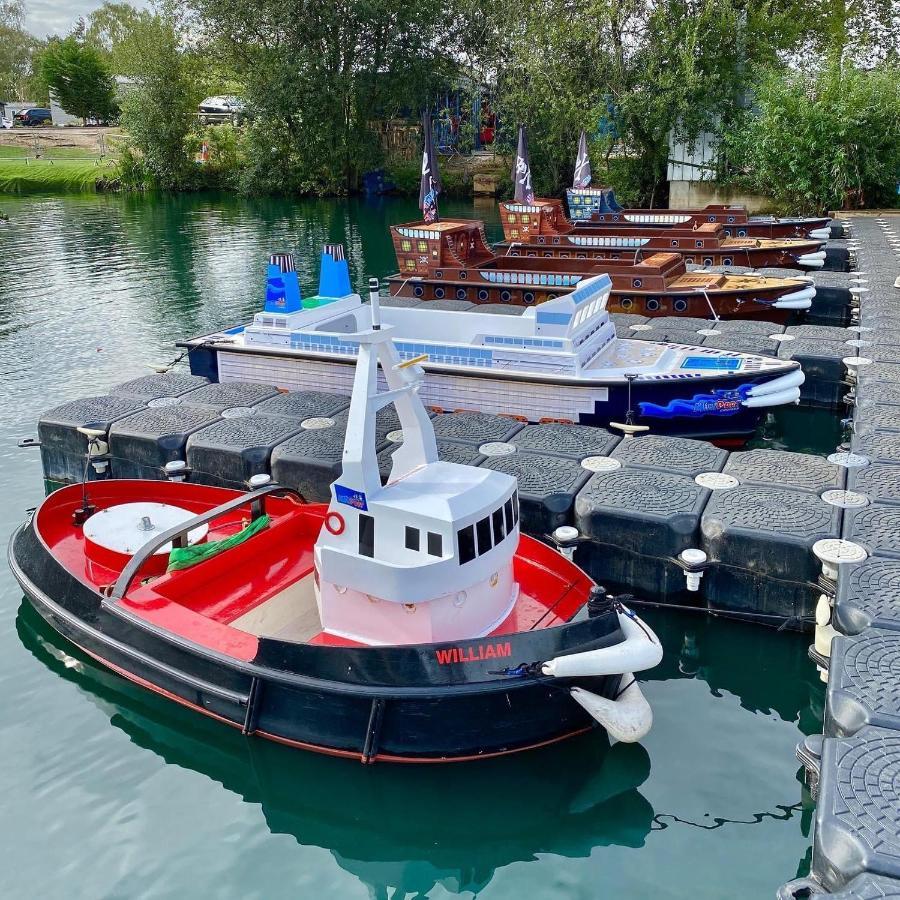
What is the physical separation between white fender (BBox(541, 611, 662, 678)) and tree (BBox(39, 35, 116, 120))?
280ft

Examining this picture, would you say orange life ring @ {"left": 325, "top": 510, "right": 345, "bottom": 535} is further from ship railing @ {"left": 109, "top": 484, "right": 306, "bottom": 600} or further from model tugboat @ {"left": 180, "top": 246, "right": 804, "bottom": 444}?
model tugboat @ {"left": 180, "top": 246, "right": 804, "bottom": 444}

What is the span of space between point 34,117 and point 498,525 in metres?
102

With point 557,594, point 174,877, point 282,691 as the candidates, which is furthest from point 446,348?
point 174,877

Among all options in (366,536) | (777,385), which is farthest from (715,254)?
(366,536)

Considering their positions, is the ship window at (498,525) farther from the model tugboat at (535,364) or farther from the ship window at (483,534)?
the model tugboat at (535,364)

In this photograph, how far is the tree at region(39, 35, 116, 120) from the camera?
81.9 metres

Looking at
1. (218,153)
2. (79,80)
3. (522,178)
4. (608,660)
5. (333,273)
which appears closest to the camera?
(608,660)

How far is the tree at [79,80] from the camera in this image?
81.9 metres

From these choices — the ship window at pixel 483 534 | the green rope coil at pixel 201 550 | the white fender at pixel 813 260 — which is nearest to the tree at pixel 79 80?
the white fender at pixel 813 260

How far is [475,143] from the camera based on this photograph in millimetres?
57969

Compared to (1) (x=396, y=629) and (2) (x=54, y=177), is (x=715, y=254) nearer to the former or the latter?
(1) (x=396, y=629)

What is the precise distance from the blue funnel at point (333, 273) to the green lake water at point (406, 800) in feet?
28.1

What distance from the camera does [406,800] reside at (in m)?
7.99

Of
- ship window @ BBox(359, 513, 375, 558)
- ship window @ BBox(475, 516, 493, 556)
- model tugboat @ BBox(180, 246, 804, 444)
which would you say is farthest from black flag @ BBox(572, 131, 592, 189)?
ship window @ BBox(359, 513, 375, 558)
